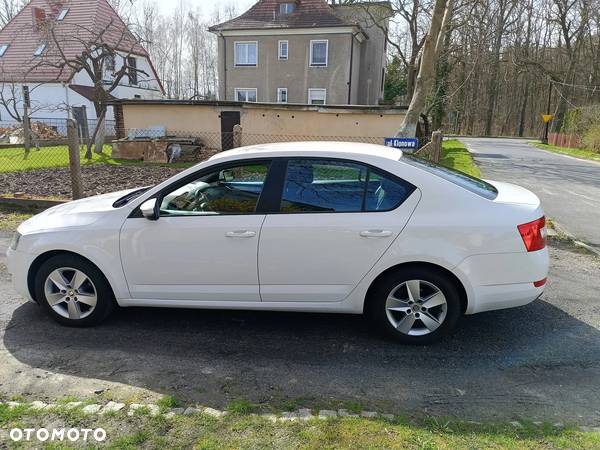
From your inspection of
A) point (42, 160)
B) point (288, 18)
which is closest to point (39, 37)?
point (288, 18)

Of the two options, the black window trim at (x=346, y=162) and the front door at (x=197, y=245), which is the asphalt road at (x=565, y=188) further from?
the front door at (x=197, y=245)

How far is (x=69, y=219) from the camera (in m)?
3.96

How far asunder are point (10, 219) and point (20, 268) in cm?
453

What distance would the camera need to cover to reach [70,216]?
13.1ft

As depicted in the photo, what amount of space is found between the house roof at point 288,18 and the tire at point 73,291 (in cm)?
2823

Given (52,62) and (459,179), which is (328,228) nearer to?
(459,179)

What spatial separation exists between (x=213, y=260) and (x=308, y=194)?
94cm

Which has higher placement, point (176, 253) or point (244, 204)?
point (244, 204)

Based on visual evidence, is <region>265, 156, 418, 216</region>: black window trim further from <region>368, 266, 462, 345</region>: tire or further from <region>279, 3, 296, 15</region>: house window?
<region>279, 3, 296, 15</region>: house window

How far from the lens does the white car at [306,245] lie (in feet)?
11.5

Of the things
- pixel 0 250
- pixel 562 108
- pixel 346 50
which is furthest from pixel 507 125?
pixel 0 250

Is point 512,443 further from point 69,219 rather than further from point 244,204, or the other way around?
point 69,219

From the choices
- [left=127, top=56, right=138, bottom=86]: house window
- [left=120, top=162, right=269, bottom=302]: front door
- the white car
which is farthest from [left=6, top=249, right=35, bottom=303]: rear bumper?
[left=127, top=56, right=138, bottom=86]: house window

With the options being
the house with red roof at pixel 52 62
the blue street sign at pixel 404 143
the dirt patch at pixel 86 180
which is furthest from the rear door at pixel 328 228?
the house with red roof at pixel 52 62
